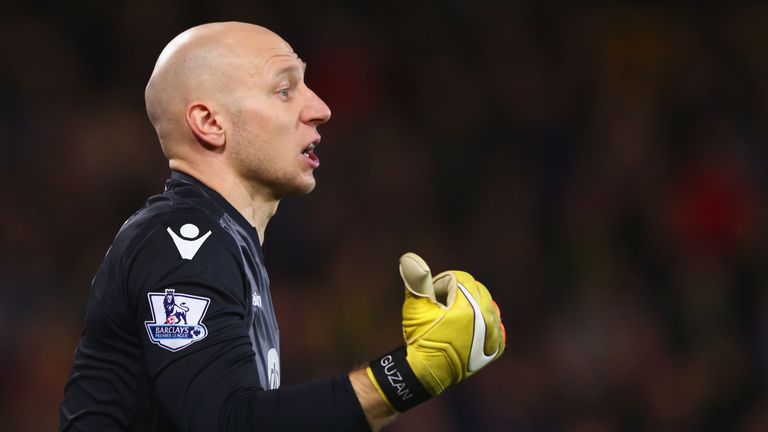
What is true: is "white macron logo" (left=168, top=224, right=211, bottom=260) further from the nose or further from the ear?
the nose

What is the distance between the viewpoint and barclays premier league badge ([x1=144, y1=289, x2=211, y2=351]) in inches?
87.3

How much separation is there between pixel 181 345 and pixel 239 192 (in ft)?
2.03

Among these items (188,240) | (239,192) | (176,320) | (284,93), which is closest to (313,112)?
(284,93)

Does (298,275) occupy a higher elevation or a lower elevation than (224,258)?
lower

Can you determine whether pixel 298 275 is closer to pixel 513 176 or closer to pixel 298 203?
pixel 298 203

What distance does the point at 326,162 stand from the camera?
6891 millimetres

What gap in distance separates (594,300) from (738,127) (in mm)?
1674

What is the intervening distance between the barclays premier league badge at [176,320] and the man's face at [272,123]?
574mm

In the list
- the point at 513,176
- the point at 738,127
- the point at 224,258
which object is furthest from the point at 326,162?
the point at 224,258

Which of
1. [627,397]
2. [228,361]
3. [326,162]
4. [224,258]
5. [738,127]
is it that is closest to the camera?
[228,361]

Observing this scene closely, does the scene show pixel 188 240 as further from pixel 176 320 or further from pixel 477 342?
pixel 477 342

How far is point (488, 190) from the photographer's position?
7.12 m

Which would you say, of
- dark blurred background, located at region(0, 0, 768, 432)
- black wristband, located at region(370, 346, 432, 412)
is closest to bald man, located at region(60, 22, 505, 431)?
black wristband, located at region(370, 346, 432, 412)

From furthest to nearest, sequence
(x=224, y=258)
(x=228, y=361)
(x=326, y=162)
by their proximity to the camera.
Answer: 1. (x=326, y=162)
2. (x=224, y=258)
3. (x=228, y=361)
